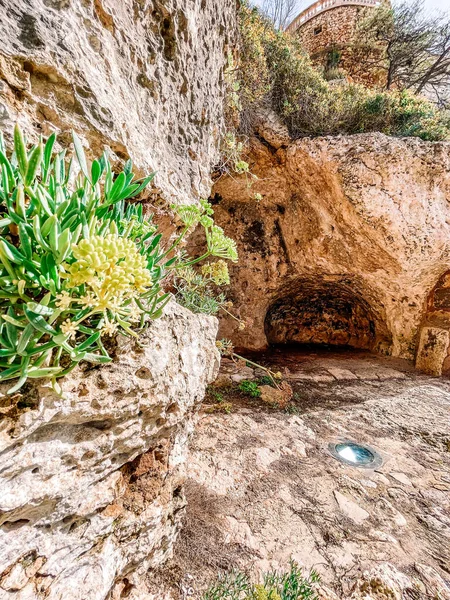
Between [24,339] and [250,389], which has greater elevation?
[24,339]

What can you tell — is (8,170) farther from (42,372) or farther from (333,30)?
(333,30)

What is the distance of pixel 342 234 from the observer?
4.43 meters

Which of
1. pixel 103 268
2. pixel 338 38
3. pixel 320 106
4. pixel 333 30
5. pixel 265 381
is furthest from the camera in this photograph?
pixel 333 30

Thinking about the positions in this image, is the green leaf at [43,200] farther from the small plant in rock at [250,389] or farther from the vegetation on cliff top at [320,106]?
the vegetation on cliff top at [320,106]

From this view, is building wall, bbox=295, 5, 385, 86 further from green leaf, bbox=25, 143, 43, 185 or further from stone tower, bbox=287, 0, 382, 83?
green leaf, bbox=25, 143, 43, 185

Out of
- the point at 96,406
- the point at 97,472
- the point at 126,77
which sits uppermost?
the point at 126,77

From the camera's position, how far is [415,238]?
3896 millimetres

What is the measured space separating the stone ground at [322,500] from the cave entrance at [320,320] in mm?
3159

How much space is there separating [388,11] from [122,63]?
8901mm

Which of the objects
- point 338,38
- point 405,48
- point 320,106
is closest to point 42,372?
Answer: point 320,106

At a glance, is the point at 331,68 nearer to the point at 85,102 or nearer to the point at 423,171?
the point at 423,171

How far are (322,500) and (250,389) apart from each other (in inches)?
64.4

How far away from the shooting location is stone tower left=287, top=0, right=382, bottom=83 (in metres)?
7.71

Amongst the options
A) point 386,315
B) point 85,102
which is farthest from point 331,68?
point 85,102
